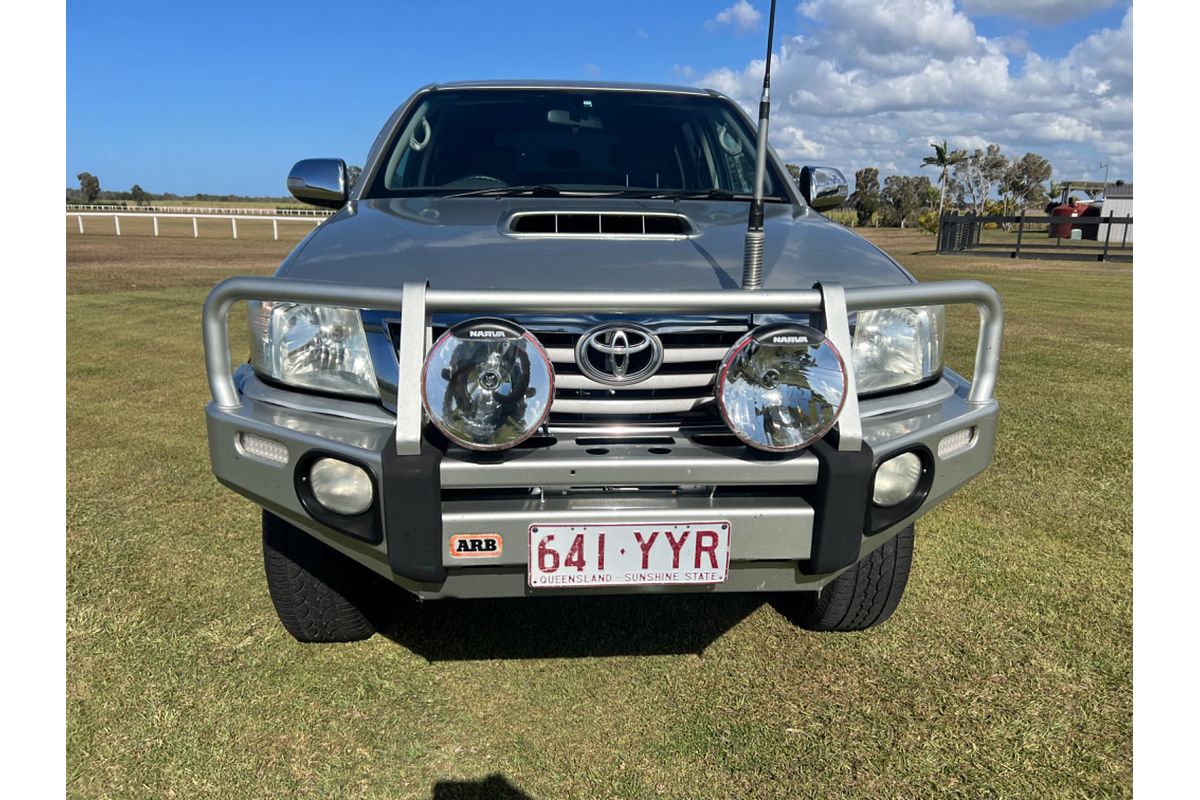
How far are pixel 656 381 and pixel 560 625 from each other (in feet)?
4.06

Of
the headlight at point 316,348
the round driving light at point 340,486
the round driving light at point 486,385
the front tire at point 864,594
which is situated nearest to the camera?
the round driving light at point 486,385

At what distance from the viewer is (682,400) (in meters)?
2.05

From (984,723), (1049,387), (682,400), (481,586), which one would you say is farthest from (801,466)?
(1049,387)

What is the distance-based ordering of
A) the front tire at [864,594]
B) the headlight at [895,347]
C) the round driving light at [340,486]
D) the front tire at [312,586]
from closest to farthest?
the round driving light at [340,486] → the headlight at [895,347] → the front tire at [312,586] → the front tire at [864,594]

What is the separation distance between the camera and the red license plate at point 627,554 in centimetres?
189

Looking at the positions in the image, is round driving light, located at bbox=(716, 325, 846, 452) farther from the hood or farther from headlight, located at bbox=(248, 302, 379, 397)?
headlight, located at bbox=(248, 302, 379, 397)

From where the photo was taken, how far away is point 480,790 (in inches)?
83.8

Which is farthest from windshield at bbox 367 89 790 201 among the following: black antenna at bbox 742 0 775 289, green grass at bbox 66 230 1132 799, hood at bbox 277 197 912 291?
green grass at bbox 66 230 1132 799

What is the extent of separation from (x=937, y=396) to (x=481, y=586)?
1316 mm

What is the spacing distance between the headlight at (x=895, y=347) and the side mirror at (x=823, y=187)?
1.35 meters

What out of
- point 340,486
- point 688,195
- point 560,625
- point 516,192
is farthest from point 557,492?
point 688,195

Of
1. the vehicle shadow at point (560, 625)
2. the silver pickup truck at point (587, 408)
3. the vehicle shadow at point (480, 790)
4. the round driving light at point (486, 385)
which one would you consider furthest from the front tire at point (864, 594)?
the round driving light at point (486, 385)

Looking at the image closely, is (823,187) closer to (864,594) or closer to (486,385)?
(864,594)

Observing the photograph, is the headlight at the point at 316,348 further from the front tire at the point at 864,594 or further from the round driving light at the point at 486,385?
the front tire at the point at 864,594
